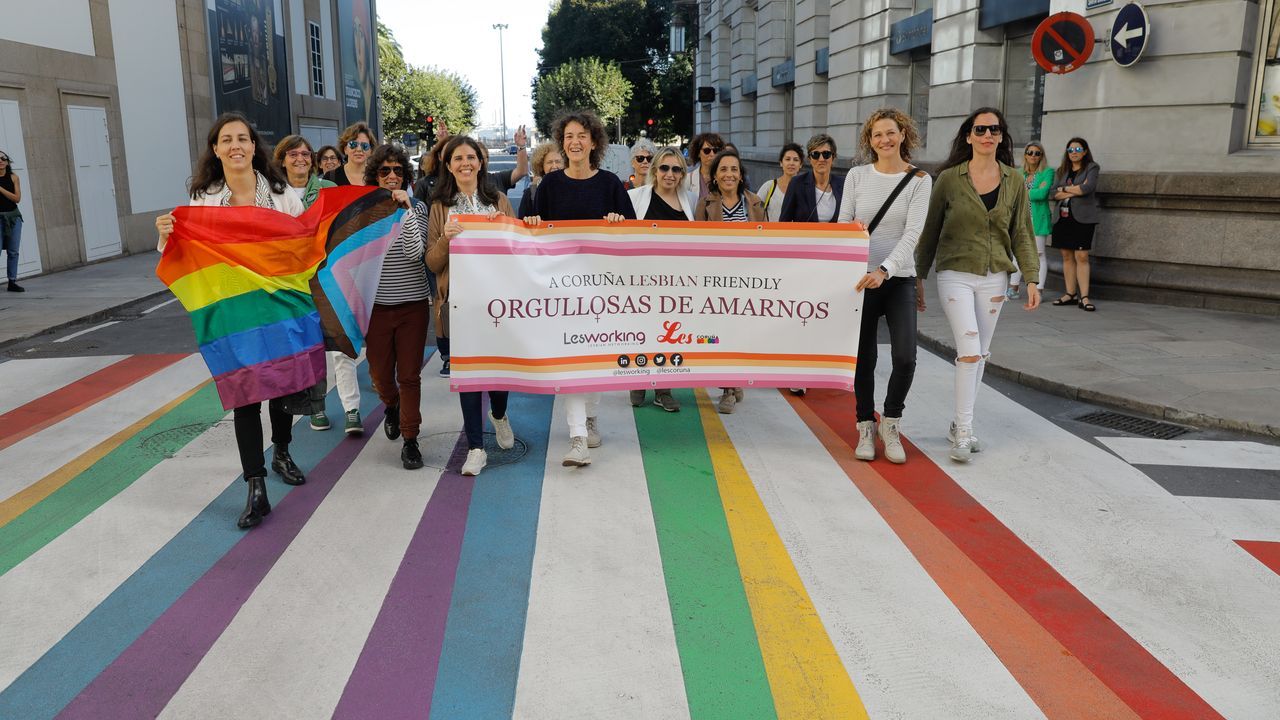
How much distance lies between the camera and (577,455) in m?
6.01

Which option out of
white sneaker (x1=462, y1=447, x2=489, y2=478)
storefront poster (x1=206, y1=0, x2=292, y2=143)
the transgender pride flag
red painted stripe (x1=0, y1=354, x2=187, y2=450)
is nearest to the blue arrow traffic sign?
white sneaker (x1=462, y1=447, x2=489, y2=478)

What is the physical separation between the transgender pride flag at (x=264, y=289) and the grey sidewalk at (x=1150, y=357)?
5621 millimetres

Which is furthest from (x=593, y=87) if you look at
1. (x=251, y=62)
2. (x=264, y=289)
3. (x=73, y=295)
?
(x=264, y=289)

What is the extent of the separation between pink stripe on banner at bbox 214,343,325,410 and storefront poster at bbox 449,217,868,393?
2.93 feet

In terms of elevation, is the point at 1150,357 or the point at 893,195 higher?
the point at 893,195

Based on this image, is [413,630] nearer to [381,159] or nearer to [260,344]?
[260,344]

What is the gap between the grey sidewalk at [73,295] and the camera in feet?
37.1

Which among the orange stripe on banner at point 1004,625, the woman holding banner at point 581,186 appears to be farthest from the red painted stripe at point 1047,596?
the woman holding banner at point 581,186

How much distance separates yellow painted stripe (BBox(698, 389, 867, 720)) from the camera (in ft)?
11.3

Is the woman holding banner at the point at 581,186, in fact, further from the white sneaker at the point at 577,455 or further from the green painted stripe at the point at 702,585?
the green painted stripe at the point at 702,585

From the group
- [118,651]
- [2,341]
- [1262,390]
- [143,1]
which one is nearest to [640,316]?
A: [118,651]

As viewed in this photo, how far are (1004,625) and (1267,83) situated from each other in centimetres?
1058

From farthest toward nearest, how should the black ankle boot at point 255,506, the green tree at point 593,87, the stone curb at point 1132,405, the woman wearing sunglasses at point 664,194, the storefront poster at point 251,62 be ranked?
the green tree at point 593,87 < the storefront poster at point 251,62 < the woman wearing sunglasses at point 664,194 < the stone curb at point 1132,405 < the black ankle boot at point 255,506

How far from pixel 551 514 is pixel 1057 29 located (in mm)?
10833
